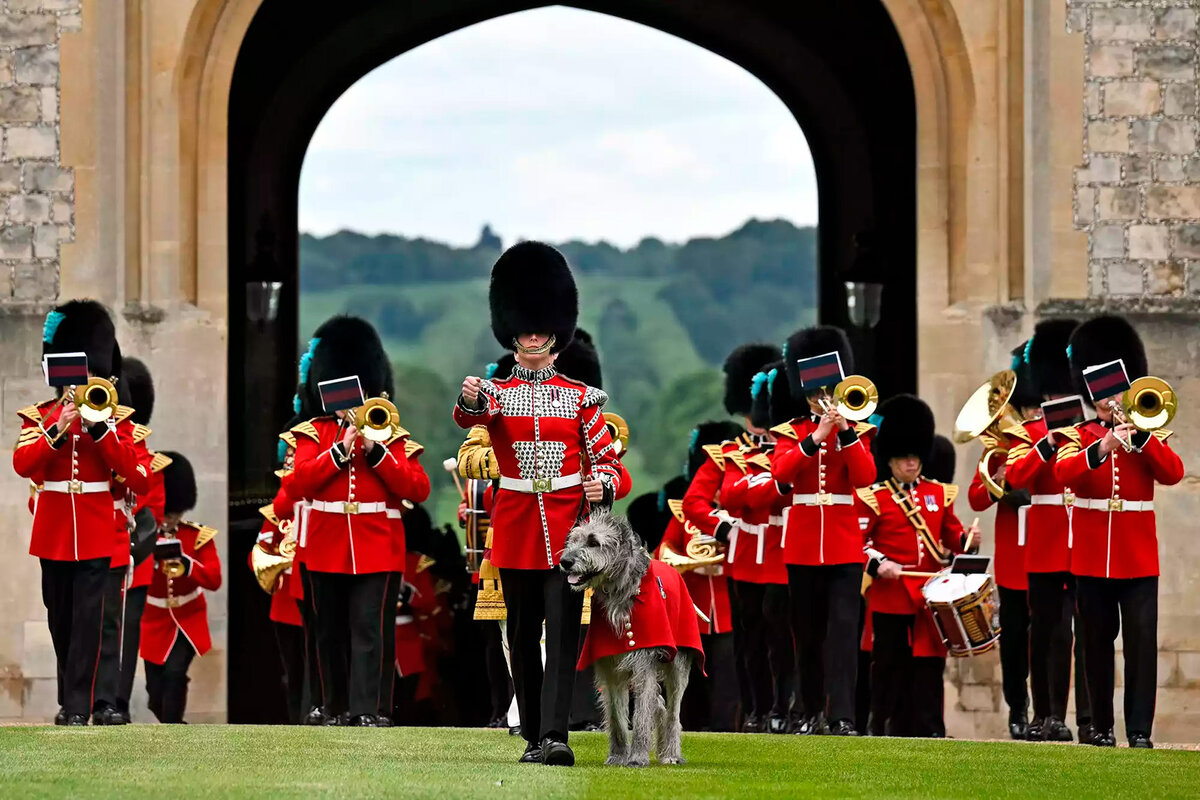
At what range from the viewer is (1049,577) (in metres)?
8.66

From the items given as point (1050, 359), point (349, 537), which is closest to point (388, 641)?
point (349, 537)

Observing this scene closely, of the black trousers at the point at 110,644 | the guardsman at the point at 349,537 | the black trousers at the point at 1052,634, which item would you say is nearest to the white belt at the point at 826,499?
the black trousers at the point at 1052,634

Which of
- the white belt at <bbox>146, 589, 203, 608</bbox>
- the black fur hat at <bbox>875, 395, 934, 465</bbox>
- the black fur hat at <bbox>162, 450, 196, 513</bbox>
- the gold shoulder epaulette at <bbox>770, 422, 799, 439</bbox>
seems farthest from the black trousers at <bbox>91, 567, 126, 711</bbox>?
the black fur hat at <bbox>875, 395, 934, 465</bbox>

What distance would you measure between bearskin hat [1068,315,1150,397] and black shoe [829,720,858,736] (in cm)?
157

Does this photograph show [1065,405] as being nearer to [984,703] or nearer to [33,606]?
[984,703]

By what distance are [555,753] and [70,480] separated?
2.82 metres

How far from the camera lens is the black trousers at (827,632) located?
8.73 metres

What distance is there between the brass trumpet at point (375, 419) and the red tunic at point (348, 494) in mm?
76

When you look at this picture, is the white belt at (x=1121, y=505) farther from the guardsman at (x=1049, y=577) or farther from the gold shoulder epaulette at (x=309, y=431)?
the gold shoulder epaulette at (x=309, y=431)

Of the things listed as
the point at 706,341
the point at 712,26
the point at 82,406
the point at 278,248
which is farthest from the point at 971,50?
the point at 706,341

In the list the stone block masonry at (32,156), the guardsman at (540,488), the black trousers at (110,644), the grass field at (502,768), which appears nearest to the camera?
the grass field at (502,768)

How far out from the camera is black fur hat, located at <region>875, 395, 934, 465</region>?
384 inches

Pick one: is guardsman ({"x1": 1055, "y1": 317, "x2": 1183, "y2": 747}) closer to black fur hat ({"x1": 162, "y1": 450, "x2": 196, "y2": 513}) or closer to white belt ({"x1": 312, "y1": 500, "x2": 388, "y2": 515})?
white belt ({"x1": 312, "y1": 500, "x2": 388, "y2": 515})

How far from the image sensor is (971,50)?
11008 millimetres
